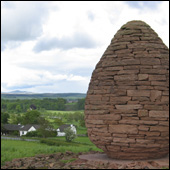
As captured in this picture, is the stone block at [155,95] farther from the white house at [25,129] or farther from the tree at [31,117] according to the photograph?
the tree at [31,117]

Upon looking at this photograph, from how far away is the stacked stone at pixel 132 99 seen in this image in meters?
9.41

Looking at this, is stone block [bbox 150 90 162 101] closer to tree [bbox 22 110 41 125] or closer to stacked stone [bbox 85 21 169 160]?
stacked stone [bbox 85 21 169 160]

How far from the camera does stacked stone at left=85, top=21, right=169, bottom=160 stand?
9.41 meters

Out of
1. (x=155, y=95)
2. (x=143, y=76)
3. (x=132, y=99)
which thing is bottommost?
(x=132, y=99)

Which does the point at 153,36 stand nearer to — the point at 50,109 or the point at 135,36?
the point at 135,36

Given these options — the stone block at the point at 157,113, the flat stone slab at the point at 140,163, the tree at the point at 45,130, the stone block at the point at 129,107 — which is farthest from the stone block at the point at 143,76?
the tree at the point at 45,130

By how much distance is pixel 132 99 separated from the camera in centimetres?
943

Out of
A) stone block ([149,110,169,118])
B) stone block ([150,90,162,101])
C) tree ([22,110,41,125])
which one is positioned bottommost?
tree ([22,110,41,125])

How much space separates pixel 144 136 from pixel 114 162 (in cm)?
153

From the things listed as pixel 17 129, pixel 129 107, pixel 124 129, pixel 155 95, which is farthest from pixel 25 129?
pixel 155 95

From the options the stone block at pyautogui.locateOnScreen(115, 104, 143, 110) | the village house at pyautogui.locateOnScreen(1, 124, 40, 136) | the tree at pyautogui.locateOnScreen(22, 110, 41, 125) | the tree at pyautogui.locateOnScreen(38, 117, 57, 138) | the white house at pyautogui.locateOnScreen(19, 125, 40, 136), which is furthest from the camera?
the tree at pyautogui.locateOnScreen(22, 110, 41, 125)

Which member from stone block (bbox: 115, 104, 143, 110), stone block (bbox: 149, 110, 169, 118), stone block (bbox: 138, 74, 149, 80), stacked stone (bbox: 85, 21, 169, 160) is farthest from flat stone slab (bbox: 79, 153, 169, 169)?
stone block (bbox: 138, 74, 149, 80)

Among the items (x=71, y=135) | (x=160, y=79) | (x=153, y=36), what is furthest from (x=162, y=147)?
(x=71, y=135)

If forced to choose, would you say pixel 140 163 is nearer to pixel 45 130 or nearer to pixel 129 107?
pixel 129 107
